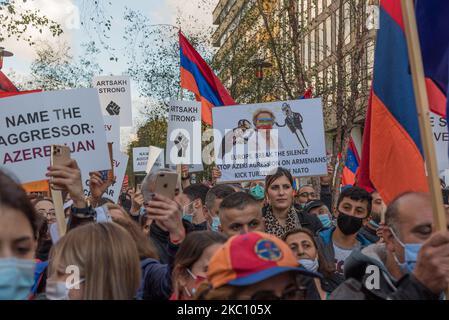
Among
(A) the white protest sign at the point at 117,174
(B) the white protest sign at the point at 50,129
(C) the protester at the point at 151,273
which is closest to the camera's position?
(C) the protester at the point at 151,273

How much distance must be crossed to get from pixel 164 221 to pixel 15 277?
1584mm

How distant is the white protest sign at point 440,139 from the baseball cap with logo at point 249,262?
15.9ft

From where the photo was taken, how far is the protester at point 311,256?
5496 mm

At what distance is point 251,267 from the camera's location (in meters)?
2.80

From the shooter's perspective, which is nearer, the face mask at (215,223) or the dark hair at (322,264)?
the dark hair at (322,264)

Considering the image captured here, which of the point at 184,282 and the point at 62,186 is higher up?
the point at 62,186

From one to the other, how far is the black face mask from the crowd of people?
30cm

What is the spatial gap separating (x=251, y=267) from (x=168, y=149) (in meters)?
7.84

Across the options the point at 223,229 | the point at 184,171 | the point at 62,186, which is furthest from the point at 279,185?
the point at 184,171

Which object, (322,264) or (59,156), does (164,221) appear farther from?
(322,264)

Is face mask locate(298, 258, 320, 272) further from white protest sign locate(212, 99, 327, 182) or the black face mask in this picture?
white protest sign locate(212, 99, 327, 182)

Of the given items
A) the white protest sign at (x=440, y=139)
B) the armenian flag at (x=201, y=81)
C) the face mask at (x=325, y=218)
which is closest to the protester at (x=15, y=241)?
the white protest sign at (x=440, y=139)

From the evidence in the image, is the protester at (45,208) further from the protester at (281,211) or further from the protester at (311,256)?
the protester at (311,256)

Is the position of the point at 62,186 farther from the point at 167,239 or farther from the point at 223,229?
the point at 223,229
